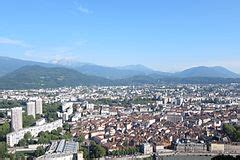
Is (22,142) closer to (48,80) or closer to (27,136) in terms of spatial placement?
(27,136)

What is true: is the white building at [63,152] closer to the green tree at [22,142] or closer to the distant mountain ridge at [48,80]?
the green tree at [22,142]

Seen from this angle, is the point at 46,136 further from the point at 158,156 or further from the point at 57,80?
the point at 57,80

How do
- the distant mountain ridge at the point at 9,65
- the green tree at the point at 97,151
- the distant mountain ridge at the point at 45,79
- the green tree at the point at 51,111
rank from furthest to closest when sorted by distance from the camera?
the distant mountain ridge at the point at 9,65
the distant mountain ridge at the point at 45,79
the green tree at the point at 51,111
the green tree at the point at 97,151

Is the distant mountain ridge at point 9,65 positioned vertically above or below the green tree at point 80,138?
above

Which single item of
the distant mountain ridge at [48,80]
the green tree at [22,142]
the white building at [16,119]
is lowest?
the green tree at [22,142]

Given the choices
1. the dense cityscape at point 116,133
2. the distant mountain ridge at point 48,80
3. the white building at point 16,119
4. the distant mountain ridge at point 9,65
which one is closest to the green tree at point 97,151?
the dense cityscape at point 116,133

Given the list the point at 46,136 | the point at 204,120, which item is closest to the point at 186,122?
the point at 204,120

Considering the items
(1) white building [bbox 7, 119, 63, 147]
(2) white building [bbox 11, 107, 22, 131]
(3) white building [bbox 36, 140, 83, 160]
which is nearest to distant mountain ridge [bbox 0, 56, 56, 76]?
(2) white building [bbox 11, 107, 22, 131]

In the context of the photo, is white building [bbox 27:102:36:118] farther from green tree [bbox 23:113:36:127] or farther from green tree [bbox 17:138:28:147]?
green tree [bbox 17:138:28:147]
